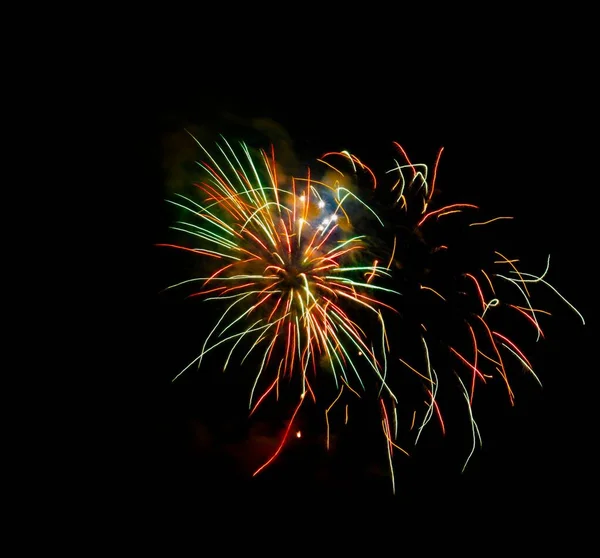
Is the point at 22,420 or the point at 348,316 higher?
the point at 348,316

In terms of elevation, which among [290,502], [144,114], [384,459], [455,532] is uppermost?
[144,114]

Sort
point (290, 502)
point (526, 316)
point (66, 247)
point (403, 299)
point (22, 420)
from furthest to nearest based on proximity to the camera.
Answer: point (526, 316) < point (403, 299) < point (290, 502) < point (66, 247) < point (22, 420)

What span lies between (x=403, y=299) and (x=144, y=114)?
290 centimetres

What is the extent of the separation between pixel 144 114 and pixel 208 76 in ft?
2.52

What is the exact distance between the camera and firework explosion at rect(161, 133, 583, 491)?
3396 millimetres

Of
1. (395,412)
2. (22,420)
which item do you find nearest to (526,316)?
(395,412)

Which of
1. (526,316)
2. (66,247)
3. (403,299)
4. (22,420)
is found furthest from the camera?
(526,316)

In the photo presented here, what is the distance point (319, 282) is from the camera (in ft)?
11.5

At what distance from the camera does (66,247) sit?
123 inches

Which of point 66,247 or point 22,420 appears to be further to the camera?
point 66,247

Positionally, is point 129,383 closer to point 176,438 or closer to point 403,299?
point 176,438

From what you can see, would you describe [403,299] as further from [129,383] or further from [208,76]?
[208,76]

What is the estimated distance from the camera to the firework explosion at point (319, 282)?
3396mm

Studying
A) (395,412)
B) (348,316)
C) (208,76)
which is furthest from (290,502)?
(208,76)
